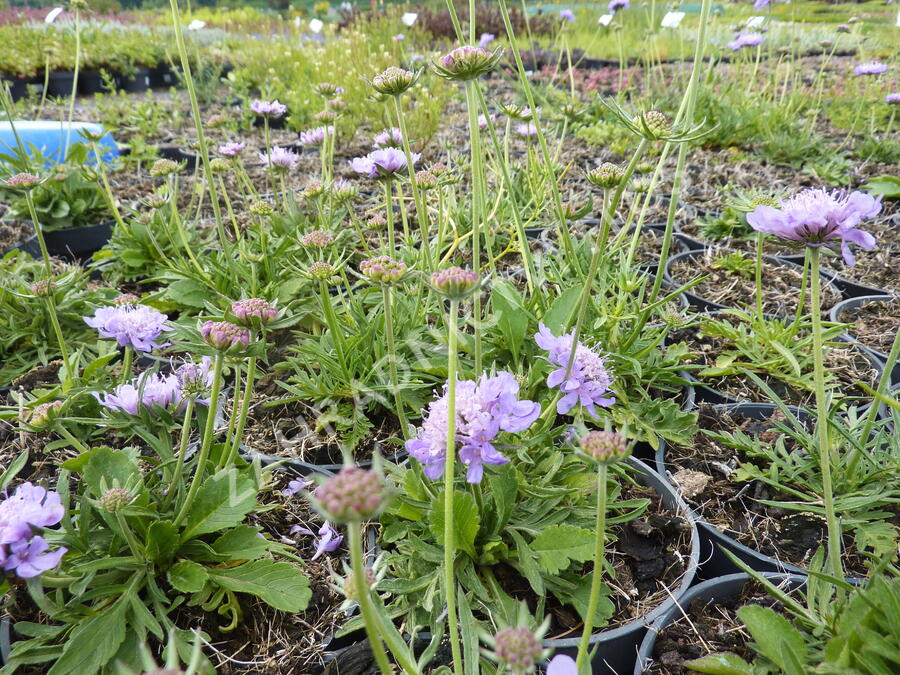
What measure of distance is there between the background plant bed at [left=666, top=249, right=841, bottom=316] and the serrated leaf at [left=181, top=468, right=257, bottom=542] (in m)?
1.71

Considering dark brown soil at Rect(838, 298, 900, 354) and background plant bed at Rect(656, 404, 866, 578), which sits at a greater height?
dark brown soil at Rect(838, 298, 900, 354)

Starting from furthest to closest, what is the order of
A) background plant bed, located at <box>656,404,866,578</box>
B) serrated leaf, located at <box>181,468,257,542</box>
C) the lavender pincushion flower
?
background plant bed, located at <box>656,404,866,578</box> < serrated leaf, located at <box>181,468,257,542</box> < the lavender pincushion flower

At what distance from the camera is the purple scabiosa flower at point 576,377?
3.65 ft

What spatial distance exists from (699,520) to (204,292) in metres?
1.72

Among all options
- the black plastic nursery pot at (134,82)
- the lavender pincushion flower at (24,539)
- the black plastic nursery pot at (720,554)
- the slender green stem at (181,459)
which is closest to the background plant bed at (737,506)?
the black plastic nursery pot at (720,554)

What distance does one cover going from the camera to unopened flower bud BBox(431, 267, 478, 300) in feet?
2.49

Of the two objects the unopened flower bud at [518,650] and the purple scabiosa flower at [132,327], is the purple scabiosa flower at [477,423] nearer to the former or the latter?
the unopened flower bud at [518,650]

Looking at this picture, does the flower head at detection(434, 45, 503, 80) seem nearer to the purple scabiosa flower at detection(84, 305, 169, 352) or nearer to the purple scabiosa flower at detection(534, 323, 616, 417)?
the purple scabiosa flower at detection(534, 323, 616, 417)

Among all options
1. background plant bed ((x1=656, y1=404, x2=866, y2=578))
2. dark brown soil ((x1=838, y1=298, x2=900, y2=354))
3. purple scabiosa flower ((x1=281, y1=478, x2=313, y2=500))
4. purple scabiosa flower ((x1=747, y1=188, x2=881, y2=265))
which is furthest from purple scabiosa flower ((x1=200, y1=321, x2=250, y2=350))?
dark brown soil ((x1=838, y1=298, x2=900, y2=354))

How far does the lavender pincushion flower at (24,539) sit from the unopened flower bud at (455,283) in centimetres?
68

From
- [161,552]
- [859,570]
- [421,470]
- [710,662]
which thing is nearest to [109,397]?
[161,552]

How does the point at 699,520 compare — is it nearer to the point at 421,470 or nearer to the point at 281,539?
the point at 421,470

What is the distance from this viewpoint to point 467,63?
105 centimetres

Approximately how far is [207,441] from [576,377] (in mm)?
684
